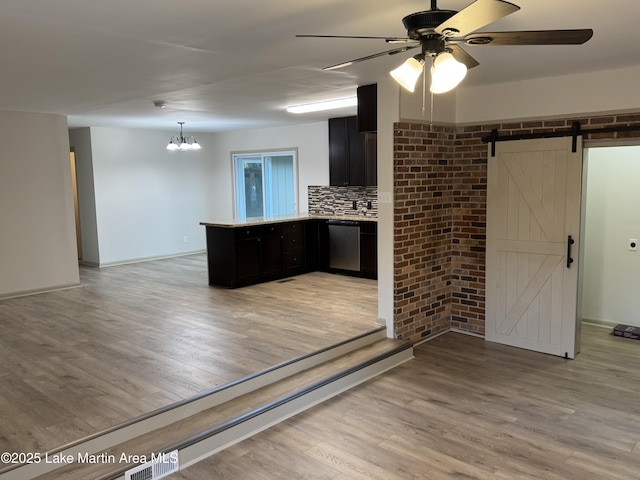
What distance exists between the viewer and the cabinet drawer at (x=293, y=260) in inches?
286

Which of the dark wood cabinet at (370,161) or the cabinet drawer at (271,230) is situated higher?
the dark wood cabinet at (370,161)

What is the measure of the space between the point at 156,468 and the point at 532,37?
2939 millimetres

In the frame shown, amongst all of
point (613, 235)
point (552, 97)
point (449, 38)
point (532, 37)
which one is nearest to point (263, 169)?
point (552, 97)

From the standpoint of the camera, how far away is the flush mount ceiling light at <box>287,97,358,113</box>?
5600 mm

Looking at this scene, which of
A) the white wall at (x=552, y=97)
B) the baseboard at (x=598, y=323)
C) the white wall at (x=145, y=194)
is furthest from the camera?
the white wall at (x=145, y=194)

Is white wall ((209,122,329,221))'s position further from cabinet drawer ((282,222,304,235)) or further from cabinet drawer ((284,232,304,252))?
cabinet drawer ((284,232,304,252))

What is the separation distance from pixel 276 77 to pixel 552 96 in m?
2.51

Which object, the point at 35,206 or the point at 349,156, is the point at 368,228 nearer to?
the point at 349,156

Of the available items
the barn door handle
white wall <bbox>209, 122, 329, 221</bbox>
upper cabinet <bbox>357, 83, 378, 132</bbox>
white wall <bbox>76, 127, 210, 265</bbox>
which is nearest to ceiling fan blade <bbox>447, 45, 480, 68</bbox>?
upper cabinet <bbox>357, 83, 378, 132</bbox>

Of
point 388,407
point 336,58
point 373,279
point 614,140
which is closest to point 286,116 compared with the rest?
point 373,279

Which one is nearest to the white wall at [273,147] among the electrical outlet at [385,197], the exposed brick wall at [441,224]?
the exposed brick wall at [441,224]

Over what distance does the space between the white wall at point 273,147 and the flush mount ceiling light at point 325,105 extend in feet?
5.82

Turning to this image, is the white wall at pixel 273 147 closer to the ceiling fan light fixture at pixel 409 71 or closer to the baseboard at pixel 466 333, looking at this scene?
the baseboard at pixel 466 333

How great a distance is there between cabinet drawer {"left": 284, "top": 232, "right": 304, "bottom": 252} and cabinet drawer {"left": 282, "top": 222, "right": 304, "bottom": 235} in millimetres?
61
